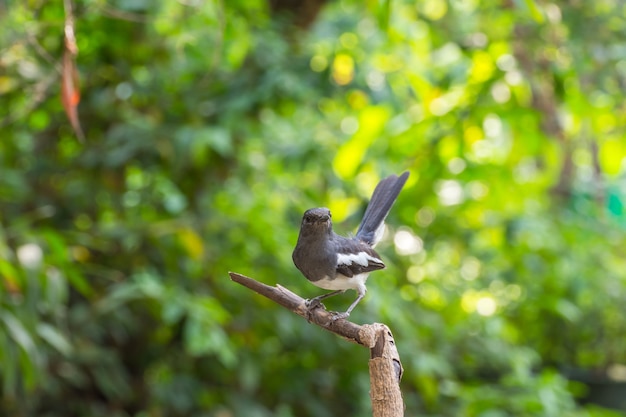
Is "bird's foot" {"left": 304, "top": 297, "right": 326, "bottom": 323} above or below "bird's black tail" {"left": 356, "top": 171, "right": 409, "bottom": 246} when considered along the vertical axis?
below

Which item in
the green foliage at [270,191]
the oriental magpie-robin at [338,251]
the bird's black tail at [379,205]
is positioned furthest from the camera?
the green foliage at [270,191]

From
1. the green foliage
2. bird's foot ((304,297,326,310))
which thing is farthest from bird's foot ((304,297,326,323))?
the green foliage

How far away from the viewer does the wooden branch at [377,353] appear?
977 mm

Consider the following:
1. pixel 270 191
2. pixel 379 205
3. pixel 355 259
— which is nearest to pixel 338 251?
pixel 355 259

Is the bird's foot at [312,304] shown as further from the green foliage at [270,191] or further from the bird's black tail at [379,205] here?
the green foliage at [270,191]

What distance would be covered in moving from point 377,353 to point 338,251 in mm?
193

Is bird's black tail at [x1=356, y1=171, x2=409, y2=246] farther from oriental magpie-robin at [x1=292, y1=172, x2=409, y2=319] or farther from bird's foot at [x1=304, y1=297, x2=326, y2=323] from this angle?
bird's foot at [x1=304, y1=297, x2=326, y2=323]

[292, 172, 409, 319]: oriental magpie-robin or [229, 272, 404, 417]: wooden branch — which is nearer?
[229, 272, 404, 417]: wooden branch

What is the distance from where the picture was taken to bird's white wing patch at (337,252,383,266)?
1141 millimetres

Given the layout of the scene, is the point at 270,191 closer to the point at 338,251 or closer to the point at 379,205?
the point at 379,205

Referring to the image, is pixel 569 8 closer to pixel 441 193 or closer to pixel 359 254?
pixel 441 193

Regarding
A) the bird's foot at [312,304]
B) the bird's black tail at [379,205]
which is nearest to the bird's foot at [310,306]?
the bird's foot at [312,304]

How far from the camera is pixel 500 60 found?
107 inches

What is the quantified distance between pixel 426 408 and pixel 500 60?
1.48m
